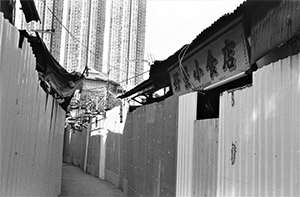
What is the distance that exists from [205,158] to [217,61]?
1.96 metres

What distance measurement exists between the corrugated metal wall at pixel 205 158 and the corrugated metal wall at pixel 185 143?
186mm

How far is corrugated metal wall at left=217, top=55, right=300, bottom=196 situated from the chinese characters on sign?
1.19 m

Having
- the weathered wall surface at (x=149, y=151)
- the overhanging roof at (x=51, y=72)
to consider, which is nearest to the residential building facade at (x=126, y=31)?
the weathered wall surface at (x=149, y=151)

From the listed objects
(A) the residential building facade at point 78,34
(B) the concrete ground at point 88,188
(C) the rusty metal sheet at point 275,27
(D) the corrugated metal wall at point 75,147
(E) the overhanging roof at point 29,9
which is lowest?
(B) the concrete ground at point 88,188

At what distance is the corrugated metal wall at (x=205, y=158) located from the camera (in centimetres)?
484

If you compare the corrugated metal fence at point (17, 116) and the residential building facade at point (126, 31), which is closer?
the corrugated metal fence at point (17, 116)

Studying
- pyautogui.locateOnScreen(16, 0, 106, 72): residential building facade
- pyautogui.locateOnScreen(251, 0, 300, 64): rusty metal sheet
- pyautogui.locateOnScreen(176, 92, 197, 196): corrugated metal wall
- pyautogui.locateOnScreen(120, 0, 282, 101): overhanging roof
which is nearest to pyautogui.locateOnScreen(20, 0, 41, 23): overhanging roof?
pyautogui.locateOnScreen(120, 0, 282, 101): overhanging roof

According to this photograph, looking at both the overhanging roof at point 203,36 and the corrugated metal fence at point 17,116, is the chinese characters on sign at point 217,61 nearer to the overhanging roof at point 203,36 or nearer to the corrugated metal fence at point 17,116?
the overhanging roof at point 203,36

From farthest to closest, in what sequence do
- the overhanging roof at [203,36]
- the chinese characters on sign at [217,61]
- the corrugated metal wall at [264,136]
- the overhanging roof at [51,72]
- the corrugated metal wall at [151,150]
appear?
→ the corrugated metal wall at [151,150] < the overhanging roof at [51,72] < the chinese characters on sign at [217,61] < the overhanging roof at [203,36] < the corrugated metal wall at [264,136]

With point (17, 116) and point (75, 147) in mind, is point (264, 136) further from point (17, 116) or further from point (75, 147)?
point (75, 147)

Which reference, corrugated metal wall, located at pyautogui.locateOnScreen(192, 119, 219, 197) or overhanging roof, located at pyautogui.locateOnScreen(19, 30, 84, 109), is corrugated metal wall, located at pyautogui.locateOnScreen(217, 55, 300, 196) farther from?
overhanging roof, located at pyautogui.locateOnScreen(19, 30, 84, 109)

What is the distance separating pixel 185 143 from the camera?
5.91m

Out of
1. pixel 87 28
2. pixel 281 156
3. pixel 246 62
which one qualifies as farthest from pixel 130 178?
pixel 87 28

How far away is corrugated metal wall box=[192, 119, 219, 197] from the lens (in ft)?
15.9
